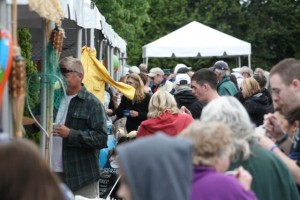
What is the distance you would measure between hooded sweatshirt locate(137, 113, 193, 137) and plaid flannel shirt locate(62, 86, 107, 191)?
112cm

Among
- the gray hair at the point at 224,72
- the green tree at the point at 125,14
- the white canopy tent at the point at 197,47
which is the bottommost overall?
the gray hair at the point at 224,72

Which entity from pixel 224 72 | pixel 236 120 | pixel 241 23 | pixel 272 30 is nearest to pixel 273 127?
pixel 236 120

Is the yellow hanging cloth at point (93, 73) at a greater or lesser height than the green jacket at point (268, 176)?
greater

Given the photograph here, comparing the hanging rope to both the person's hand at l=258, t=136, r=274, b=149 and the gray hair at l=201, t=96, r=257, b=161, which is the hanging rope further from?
the person's hand at l=258, t=136, r=274, b=149

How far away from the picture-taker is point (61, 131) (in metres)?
7.14

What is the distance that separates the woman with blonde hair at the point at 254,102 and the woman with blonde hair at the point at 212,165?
644cm

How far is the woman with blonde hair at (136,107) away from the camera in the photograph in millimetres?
11438

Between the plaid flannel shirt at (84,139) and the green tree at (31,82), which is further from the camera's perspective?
the plaid flannel shirt at (84,139)

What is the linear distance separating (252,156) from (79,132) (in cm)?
287

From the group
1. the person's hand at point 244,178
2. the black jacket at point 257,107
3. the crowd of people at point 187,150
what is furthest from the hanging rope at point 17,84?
the black jacket at point 257,107

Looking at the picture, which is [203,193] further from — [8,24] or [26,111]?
[26,111]

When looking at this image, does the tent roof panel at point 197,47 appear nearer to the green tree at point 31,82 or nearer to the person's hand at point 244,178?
the green tree at point 31,82

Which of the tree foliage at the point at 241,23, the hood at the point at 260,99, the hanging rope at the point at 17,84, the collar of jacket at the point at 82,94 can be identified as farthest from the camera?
the tree foliage at the point at 241,23

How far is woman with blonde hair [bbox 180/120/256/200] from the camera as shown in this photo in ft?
13.2
